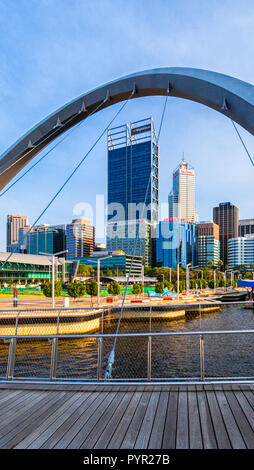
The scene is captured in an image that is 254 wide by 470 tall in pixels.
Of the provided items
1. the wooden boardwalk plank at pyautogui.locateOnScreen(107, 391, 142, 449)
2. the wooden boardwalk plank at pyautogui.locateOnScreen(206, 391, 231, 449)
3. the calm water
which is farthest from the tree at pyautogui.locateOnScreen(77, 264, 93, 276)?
the wooden boardwalk plank at pyautogui.locateOnScreen(206, 391, 231, 449)

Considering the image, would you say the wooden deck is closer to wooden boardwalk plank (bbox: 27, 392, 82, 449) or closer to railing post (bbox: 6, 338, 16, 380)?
wooden boardwalk plank (bbox: 27, 392, 82, 449)

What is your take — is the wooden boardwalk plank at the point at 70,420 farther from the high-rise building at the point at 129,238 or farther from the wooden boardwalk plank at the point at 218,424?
the high-rise building at the point at 129,238

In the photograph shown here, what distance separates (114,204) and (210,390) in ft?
526

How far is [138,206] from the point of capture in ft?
517

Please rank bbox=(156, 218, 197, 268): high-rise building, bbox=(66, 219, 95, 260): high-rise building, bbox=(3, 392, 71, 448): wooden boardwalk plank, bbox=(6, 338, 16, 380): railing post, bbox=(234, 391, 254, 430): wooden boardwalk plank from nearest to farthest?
bbox=(3, 392, 71, 448): wooden boardwalk plank, bbox=(234, 391, 254, 430): wooden boardwalk plank, bbox=(6, 338, 16, 380): railing post, bbox=(156, 218, 197, 268): high-rise building, bbox=(66, 219, 95, 260): high-rise building

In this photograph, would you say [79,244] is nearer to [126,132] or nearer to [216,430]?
[126,132]

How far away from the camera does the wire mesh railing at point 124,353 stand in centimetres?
541

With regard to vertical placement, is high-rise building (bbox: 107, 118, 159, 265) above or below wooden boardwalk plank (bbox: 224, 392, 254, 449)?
above

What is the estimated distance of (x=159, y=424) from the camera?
11.6ft

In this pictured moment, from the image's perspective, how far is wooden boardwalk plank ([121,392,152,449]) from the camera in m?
3.13

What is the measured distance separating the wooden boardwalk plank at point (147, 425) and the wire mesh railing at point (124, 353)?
98 cm

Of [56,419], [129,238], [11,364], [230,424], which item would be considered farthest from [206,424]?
[129,238]

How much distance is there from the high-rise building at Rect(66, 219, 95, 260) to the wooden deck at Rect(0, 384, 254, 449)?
6504 inches
